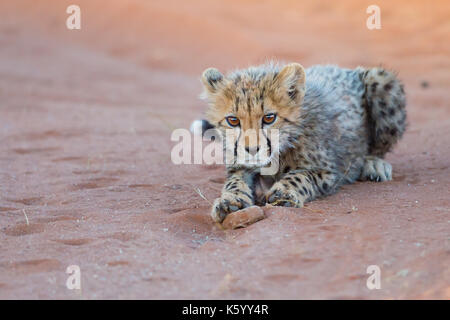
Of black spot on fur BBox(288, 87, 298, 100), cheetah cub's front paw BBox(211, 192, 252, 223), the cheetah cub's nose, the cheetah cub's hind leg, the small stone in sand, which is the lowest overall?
the small stone in sand

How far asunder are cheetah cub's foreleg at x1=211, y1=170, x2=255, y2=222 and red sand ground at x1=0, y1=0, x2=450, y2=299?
0.12m

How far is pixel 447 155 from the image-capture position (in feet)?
21.3

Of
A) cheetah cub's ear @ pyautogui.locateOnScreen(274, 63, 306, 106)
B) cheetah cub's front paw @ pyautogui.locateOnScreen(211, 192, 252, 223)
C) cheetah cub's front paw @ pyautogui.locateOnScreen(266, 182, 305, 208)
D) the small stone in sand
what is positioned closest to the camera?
the small stone in sand

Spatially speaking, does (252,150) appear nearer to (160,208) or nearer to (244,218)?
(244,218)

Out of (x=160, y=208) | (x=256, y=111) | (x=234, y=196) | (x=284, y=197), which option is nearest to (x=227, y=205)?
(x=234, y=196)

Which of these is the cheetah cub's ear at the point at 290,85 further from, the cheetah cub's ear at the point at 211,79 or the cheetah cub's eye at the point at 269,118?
the cheetah cub's ear at the point at 211,79

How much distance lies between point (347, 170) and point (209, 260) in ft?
7.61

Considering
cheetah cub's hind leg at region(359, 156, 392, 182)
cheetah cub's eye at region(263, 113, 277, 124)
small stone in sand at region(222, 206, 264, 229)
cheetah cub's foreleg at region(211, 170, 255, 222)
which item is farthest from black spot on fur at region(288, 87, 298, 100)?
cheetah cub's hind leg at region(359, 156, 392, 182)

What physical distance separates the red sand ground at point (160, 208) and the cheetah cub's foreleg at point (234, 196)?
12 centimetres

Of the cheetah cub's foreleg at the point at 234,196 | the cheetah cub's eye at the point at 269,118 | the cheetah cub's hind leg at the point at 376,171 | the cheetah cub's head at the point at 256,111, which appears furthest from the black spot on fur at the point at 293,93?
the cheetah cub's hind leg at the point at 376,171

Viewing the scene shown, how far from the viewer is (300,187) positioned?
491 cm

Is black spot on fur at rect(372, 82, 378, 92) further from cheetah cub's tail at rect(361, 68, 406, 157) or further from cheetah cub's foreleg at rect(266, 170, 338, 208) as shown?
cheetah cub's foreleg at rect(266, 170, 338, 208)

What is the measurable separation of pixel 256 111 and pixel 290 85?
1.47 feet

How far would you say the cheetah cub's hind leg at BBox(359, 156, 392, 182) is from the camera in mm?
5848
